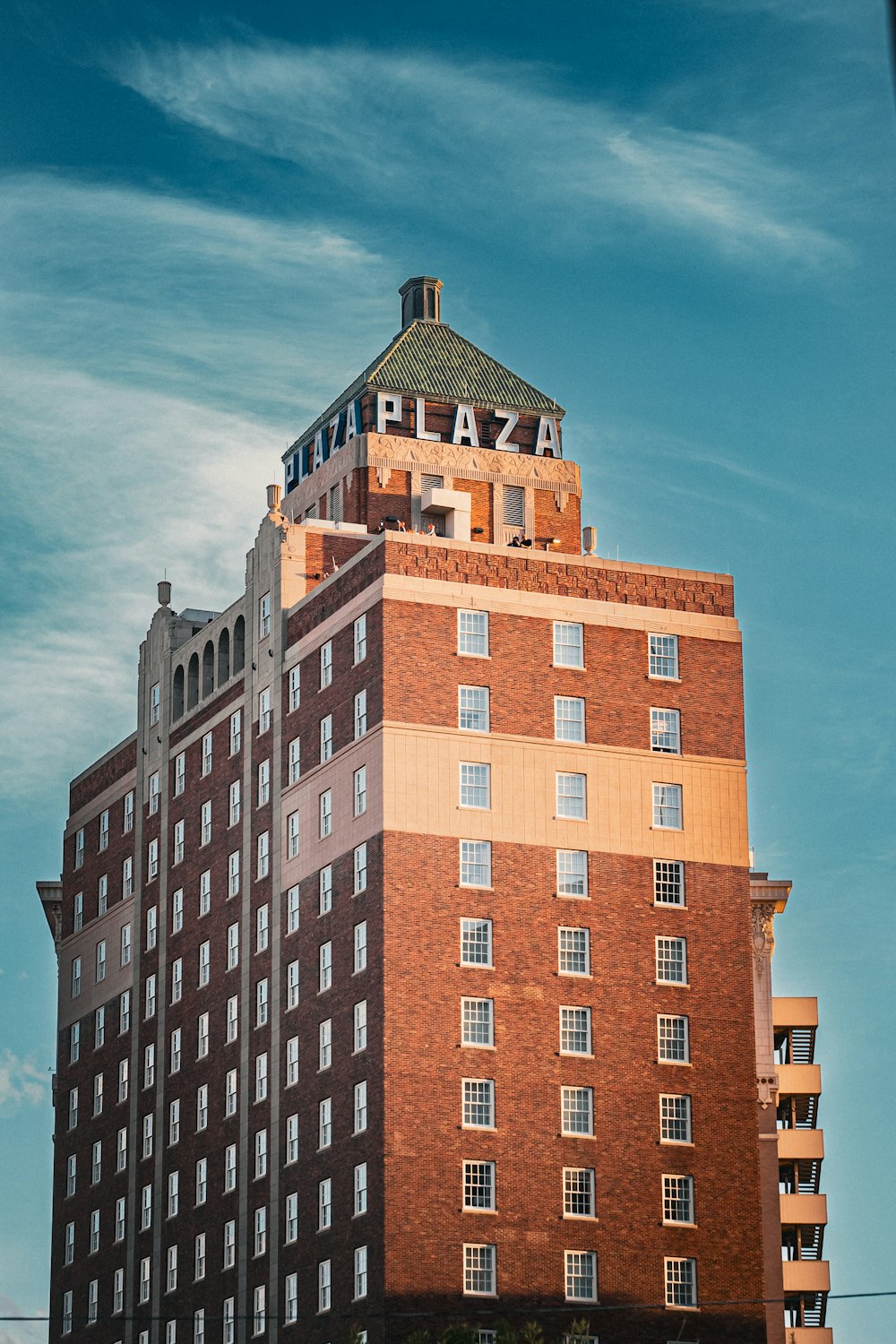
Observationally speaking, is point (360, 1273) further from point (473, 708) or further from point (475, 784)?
point (473, 708)

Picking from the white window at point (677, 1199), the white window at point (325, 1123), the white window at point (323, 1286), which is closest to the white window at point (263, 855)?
the white window at point (325, 1123)

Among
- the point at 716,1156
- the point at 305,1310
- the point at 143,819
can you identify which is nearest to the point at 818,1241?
the point at 716,1156

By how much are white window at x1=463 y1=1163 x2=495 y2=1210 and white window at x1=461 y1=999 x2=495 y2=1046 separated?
5.36 metres

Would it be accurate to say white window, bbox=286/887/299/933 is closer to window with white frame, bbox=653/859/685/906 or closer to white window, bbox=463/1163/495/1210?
white window, bbox=463/1163/495/1210

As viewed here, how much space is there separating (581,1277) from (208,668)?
4289cm

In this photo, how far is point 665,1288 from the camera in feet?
403

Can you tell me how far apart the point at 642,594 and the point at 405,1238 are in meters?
33.4

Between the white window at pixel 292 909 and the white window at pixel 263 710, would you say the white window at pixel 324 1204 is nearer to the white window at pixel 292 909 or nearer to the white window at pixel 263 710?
the white window at pixel 292 909

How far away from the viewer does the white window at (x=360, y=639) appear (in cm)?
12875

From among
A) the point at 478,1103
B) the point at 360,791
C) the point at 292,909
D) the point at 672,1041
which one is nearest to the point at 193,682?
the point at 292,909

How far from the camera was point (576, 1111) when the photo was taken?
406 feet

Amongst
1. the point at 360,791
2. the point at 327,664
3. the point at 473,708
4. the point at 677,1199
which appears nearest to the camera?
the point at 677,1199

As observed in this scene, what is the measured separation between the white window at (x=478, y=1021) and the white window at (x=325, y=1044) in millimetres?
7050

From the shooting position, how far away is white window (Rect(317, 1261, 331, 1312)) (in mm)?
122500
